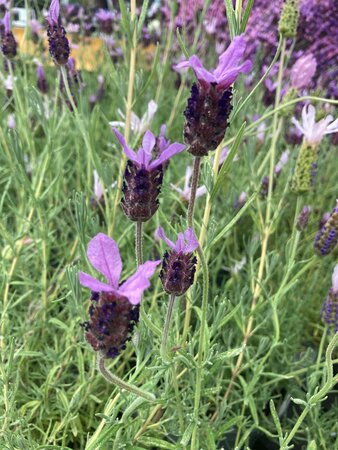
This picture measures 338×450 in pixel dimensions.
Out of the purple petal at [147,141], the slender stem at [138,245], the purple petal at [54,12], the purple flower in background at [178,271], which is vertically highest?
the purple petal at [54,12]

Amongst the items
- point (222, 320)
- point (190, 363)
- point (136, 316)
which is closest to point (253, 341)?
point (222, 320)

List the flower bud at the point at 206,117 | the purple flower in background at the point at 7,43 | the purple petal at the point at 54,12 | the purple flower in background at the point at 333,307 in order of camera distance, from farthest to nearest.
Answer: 1. the purple flower in background at the point at 7,43
2. the purple flower in background at the point at 333,307
3. the purple petal at the point at 54,12
4. the flower bud at the point at 206,117

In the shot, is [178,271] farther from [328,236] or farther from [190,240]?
[328,236]

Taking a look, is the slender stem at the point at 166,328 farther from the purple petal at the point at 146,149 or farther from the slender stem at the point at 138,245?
the purple petal at the point at 146,149

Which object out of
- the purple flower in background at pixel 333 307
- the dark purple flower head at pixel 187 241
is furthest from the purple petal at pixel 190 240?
the purple flower in background at pixel 333 307

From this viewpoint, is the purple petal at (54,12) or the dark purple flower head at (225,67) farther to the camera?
the purple petal at (54,12)

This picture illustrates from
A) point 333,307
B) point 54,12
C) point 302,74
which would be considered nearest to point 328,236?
point 333,307

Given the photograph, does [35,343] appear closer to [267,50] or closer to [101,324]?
[101,324]
